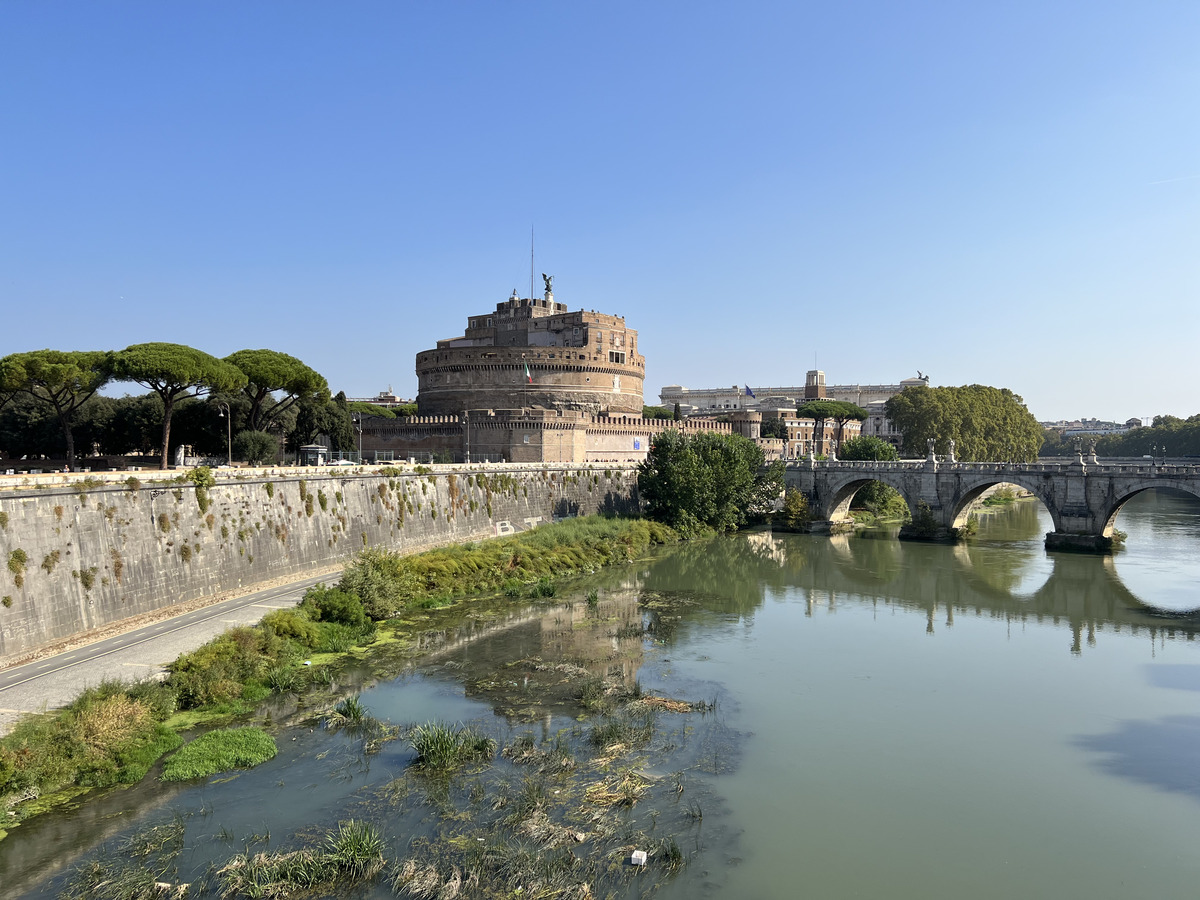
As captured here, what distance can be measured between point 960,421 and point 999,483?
24260 mm

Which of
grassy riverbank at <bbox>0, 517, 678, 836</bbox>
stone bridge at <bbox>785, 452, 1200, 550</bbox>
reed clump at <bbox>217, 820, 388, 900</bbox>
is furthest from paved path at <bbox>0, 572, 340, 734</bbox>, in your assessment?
stone bridge at <bbox>785, 452, 1200, 550</bbox>

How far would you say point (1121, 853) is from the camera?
37.3 ft

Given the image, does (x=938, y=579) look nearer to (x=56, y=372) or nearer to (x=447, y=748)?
(x=447, y=748)

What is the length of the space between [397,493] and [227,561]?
28.7ft

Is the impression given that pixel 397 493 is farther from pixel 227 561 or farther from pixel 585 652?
pixel 585 652

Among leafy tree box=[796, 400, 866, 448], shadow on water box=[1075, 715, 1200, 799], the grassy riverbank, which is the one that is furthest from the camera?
leafy tree box=[796, 400, 866, 448]

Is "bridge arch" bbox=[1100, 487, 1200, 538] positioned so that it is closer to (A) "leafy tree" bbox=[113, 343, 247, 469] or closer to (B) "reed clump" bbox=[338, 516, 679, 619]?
(B) "reed clump" bbox=[338, 516, 679, 619]

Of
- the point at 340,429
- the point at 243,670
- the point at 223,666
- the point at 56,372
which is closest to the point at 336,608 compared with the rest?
the point at 243,670

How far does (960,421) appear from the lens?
211ft

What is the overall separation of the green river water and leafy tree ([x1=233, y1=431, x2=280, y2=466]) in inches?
692

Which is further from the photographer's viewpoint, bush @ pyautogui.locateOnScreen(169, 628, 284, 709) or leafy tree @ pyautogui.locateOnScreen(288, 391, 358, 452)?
leafy tree @ pyautogui.locateOnScreen(288, 391, 358, 452)

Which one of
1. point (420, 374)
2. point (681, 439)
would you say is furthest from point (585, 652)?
point (420, 374)

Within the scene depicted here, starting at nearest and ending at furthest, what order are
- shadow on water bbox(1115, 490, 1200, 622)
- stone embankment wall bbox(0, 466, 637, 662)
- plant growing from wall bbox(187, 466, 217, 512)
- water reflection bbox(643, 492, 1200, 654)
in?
1. stone embankment wall bbox(0, 466, 637, 662)
2. plant growing from wall bbox(187, 466, 217, 512)
3. water reflection bbox(643, 492, 1200, 654)
4. shadow on water bbox(1115, 490, 1200, 622)

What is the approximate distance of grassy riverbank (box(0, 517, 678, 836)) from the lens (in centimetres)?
1230
